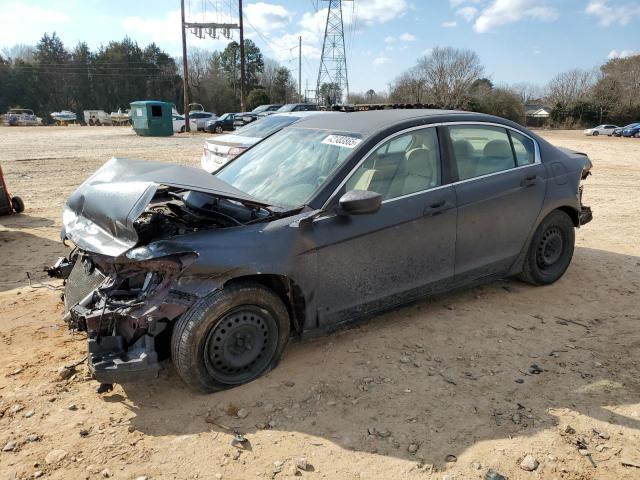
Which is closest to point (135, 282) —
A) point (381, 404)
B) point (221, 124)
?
point (381, 404)

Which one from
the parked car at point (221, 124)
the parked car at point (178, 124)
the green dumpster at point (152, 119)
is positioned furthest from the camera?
the parked car at point (178, 124)

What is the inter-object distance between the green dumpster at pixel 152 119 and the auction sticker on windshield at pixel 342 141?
2843 centimetres

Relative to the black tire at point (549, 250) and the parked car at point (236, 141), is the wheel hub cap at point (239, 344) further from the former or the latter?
the parked car at point (236, 141)

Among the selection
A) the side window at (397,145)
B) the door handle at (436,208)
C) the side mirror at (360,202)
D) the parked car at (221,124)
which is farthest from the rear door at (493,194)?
the parked car at (221,124)

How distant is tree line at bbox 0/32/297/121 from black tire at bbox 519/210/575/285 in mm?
63564

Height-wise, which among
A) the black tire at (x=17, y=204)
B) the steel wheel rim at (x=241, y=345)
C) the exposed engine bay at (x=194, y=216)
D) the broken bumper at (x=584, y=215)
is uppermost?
the exposed engine bay at (x=194, y=216)

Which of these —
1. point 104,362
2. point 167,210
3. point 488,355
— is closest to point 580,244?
point 488,355

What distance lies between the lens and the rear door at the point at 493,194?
4.20 metres

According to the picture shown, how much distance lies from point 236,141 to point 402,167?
17.4 ft

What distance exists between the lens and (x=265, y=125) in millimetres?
9891

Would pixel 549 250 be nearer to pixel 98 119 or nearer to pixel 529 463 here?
pixel 529 463

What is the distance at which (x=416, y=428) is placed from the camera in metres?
2.97

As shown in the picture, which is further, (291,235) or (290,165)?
(290,165)

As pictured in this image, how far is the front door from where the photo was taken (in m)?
3.55
